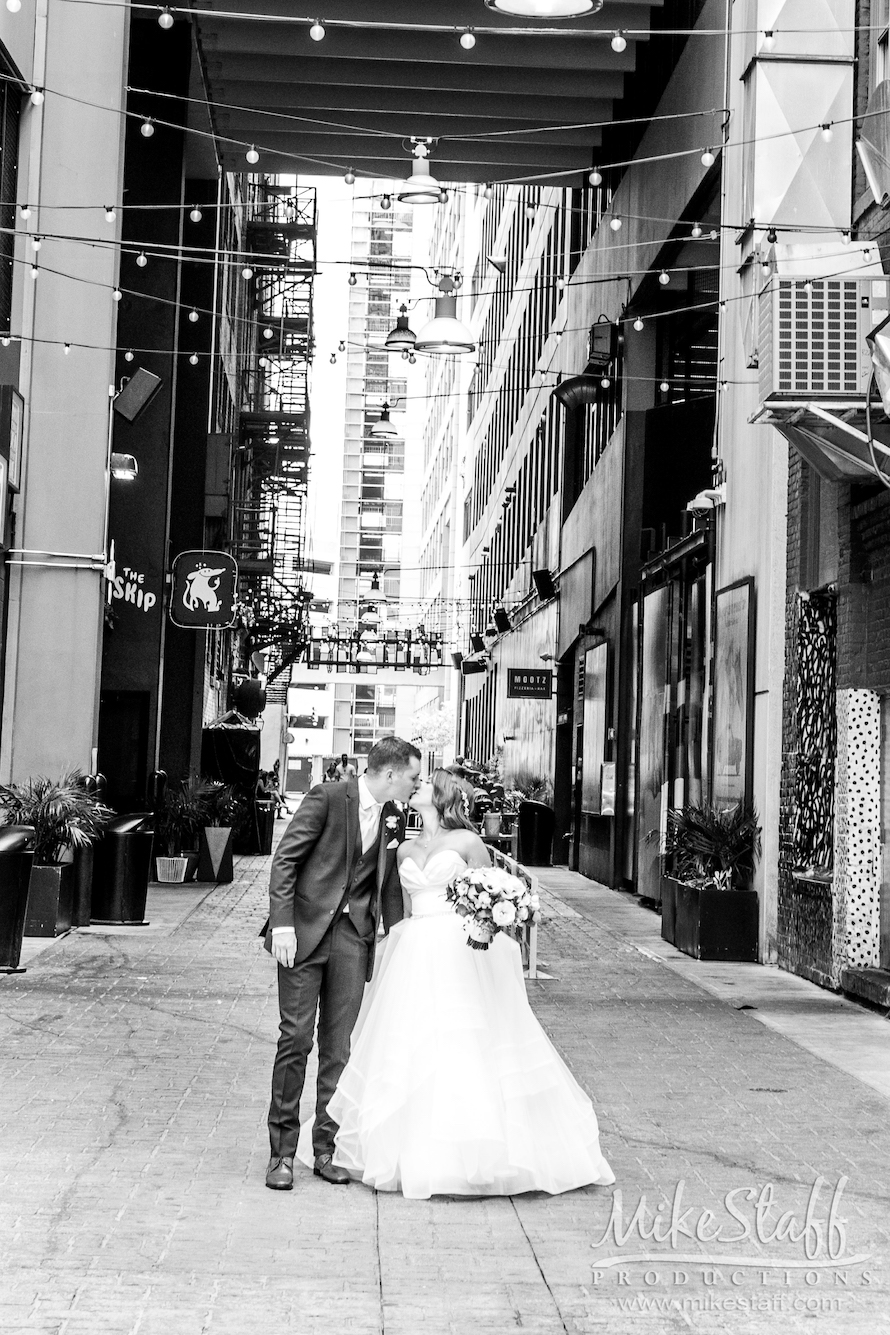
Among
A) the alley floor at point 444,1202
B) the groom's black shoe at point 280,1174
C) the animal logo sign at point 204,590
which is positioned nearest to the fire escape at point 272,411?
the animal logo sign at point 204,590

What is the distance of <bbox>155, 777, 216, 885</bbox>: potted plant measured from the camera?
2370cm

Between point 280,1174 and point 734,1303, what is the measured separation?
205cm

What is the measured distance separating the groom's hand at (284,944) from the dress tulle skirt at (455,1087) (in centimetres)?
62

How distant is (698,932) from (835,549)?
406 centimetres

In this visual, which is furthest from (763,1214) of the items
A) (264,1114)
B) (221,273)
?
(221,273)

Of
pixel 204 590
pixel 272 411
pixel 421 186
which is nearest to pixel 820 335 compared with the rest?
pixel 421 186

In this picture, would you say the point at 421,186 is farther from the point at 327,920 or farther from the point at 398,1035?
the point at 398,1035

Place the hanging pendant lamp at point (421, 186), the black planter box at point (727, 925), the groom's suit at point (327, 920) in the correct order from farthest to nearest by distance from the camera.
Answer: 1. the black planter box at point (727, 925)
2. the hanging pendant lamp at point (421, 186)
3. the groom's suit at point (327, 920)

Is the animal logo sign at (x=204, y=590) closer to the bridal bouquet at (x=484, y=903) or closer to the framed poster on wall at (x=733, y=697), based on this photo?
the framed poster on wall at (x=733, y=697)

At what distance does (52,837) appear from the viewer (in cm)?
1620

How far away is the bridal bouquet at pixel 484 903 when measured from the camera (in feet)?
22.3

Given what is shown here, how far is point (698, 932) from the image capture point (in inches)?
613

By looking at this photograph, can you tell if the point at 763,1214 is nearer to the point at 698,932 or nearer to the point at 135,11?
the point at 698,932

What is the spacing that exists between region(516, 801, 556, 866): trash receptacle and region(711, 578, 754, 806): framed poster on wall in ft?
44.9
